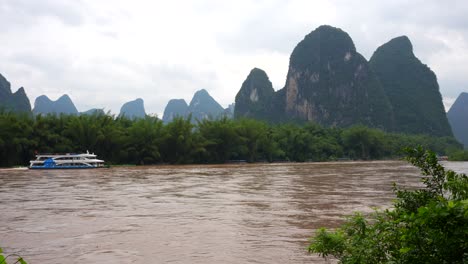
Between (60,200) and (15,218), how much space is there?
286 cm

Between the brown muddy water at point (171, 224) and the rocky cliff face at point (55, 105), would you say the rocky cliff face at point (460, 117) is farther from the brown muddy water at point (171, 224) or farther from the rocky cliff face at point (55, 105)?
the brown muddy water at point (171, 224)

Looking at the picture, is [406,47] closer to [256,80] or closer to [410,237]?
[256,80]

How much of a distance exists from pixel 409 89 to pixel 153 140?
83.5m

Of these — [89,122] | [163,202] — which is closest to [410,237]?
[163,202]

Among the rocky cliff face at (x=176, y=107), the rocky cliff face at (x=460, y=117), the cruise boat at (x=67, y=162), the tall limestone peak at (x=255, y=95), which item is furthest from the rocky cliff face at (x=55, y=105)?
the rocky cliff face at (x=460, y=117)

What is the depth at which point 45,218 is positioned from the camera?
774 cm

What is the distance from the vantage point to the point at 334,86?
87312mm

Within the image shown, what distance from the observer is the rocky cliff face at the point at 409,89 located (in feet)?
301

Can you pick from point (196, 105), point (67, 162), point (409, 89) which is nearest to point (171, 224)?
point (67, 162)

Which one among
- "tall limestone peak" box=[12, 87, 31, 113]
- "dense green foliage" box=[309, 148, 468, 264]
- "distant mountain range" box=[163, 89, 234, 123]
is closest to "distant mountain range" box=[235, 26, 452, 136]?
"tall limestone peak" box=[12, 87, 31, 113]

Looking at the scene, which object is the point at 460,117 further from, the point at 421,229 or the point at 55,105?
the point at 421,229

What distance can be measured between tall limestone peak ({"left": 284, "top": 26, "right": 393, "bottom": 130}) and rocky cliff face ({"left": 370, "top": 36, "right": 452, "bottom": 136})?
10.2m

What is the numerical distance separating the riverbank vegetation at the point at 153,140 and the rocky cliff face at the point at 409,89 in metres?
51.9

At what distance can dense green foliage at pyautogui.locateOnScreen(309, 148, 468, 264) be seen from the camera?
67.3 inches
